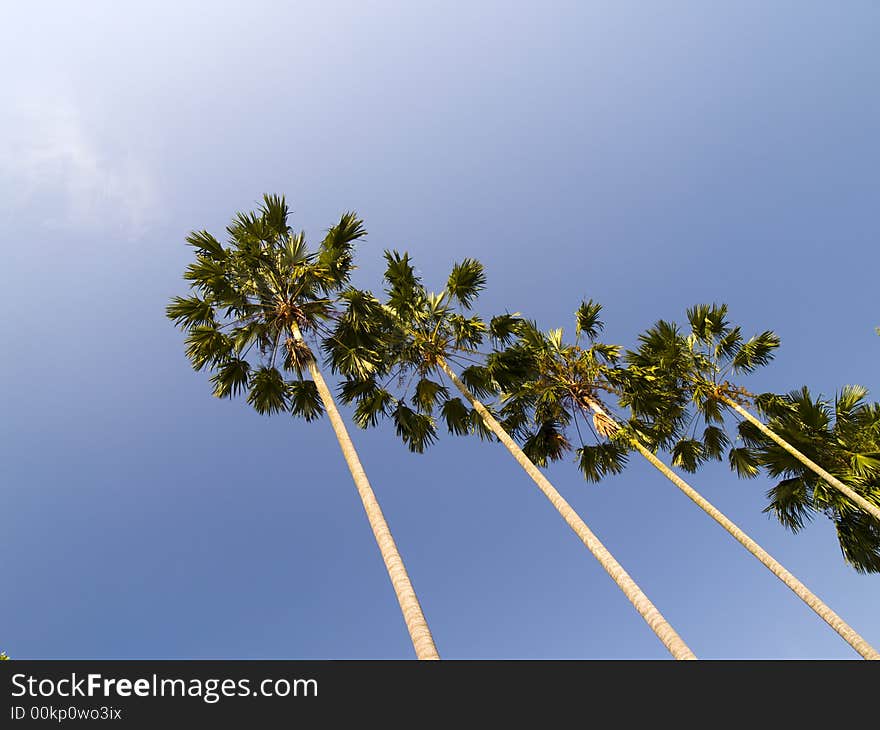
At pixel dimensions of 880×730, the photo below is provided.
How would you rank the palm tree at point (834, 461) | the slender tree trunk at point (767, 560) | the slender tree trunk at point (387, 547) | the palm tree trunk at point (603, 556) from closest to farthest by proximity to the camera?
the slender tree trunk at point (387, 547) < the palm tree trunk at point (603, 556) < the slender tree trunk at point (767, 560) < the palm tree at point (834, 461)

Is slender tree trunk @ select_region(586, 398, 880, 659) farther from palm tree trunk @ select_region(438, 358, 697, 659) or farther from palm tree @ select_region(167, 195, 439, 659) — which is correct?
palm tree @ select_region(167, 195, 439, 659)

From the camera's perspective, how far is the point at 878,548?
43.3 feet

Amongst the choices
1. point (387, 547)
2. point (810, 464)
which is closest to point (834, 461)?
point (810, 464)

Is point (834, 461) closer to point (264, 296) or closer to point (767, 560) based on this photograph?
point (767, 560)

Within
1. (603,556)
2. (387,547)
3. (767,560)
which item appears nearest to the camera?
(387,547)

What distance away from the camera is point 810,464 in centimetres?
1254

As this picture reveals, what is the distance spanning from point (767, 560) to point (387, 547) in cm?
1068

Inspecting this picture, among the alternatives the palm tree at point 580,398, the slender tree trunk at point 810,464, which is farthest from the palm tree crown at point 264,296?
the slender tree trunk at point 810,464

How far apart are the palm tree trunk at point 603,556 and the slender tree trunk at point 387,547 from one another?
4.29 meters

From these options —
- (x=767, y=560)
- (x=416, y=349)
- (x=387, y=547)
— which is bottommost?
(x=767, y=560)

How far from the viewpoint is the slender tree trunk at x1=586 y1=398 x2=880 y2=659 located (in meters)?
10.2

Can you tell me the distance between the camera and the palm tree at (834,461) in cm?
1306

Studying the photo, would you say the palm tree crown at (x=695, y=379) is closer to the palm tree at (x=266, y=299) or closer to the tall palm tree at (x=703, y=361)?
the tall palm tree at (x=703, y=361)
